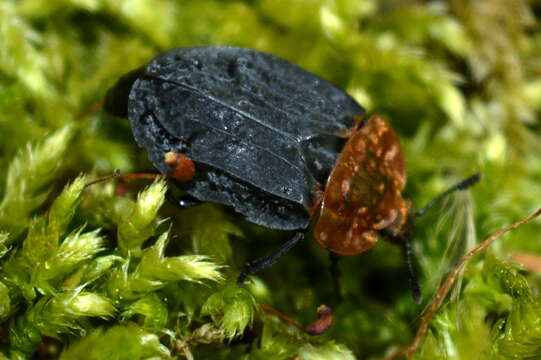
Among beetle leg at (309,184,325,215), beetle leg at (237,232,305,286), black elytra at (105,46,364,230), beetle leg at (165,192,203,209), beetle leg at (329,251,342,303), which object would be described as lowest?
beetle leg at (329,251,342,303)

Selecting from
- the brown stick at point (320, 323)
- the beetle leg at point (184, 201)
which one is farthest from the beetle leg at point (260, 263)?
the beetle leg at point (184, 201)

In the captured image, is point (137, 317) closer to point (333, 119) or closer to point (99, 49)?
point (333, 119)

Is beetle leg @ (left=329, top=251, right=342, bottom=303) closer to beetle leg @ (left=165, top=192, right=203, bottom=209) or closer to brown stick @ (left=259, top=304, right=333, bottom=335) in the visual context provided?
brown stick @ (left=259, top=304, right=333, bottom=335)

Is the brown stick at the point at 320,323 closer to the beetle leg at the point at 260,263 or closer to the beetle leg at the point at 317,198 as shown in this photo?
the beetle leg at the point at 260,263

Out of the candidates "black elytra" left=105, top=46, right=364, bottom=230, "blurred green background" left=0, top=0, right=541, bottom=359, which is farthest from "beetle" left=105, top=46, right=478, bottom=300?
"blurred green background" left=0, top=0, right=541, bottom=359

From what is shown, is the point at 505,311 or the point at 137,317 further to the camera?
the point at 505,311

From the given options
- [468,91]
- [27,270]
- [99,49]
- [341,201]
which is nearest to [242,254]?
[341,201]
